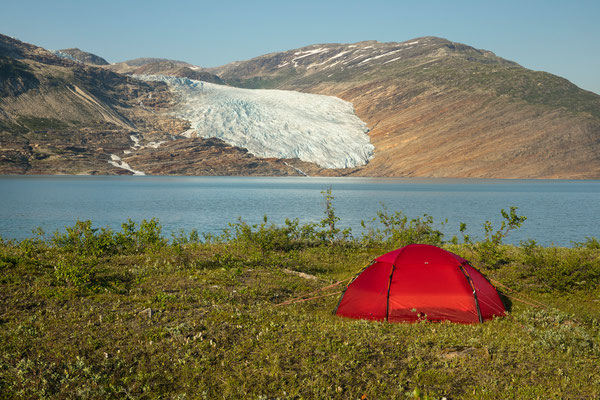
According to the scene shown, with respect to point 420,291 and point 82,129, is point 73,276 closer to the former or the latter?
point 420,291

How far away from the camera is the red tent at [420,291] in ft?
39.6

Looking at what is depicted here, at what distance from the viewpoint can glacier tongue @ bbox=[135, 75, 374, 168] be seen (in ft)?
476

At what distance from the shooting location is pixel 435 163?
466ft

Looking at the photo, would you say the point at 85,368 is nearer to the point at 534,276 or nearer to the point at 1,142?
the point at 534,276

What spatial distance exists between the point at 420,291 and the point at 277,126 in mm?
136590

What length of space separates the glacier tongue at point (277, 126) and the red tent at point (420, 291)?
5176 inches

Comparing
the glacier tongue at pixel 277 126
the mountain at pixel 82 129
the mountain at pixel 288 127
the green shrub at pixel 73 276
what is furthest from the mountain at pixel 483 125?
the green shrub at pixel 73 276

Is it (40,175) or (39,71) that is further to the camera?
(39,71)

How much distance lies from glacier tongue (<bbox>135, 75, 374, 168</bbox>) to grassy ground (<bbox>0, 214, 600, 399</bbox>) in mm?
131282

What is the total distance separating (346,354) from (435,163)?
457 ft

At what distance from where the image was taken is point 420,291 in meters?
12.3

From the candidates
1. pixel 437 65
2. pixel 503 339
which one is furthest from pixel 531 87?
pixel 503 339

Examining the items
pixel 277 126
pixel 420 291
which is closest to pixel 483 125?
pixel 277 126

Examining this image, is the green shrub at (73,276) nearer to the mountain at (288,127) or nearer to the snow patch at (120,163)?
the mountain at (288,127)
